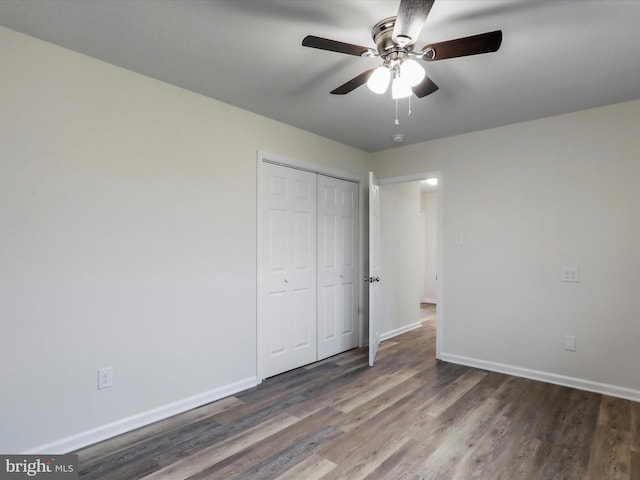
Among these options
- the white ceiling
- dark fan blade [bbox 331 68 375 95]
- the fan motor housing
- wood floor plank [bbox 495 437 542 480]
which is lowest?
wood floor plank [bbox 495 437 542 480]

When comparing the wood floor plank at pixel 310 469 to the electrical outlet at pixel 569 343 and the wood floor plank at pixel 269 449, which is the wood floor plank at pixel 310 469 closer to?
the wood floor plank at pixel 269 449

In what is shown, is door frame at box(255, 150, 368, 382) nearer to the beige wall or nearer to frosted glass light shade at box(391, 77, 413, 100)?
the beige wall

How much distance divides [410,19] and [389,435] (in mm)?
2437

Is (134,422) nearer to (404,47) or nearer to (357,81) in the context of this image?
(357,81)

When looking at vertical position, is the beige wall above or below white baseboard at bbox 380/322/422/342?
above

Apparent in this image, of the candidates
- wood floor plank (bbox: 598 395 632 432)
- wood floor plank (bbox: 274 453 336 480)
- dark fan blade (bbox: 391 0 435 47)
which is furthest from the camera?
wood floor plank (bbox: 598 395 632 432)

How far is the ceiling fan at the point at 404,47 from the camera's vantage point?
155cm

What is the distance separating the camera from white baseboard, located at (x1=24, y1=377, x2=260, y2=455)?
2133mm

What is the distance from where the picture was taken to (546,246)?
335cm

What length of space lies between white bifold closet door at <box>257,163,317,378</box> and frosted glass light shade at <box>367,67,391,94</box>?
1597mm

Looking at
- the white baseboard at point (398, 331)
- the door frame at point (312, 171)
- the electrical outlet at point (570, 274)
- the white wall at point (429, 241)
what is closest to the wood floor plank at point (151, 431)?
the door frame at point (312, 171)

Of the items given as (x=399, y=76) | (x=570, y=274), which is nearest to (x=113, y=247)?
(x=399, y=76)

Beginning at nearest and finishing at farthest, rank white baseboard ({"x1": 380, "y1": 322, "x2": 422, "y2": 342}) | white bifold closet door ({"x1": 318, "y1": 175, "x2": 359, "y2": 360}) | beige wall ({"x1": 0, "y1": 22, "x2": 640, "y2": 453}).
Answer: beige wall ({"x1": 0, "y1": 22, "x2": 640, "y2": 453}) < white bifold closet door ({"x1": 318, "y1": 175, "x2": 359, "y2": 360}) < white baseboard ({"x1": 380, "y1": 322, "x2": 422, "y2": 342})

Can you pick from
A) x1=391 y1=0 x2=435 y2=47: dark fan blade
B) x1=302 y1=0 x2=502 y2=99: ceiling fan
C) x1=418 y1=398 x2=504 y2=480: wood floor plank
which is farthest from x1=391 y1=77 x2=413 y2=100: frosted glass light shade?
x1=418 y1=398 x2=504 y2=480: wood floor plank
